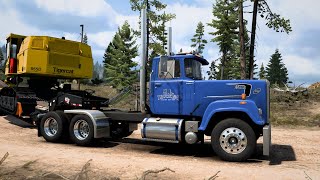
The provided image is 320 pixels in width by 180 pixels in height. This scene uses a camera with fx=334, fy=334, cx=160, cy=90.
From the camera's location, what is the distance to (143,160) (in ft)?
28.7

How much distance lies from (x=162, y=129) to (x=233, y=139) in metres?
2.05

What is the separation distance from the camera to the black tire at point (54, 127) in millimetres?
11188

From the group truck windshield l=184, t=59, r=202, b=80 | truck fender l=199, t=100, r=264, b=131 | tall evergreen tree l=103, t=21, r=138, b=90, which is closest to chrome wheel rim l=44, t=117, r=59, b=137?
truck windshield l=184, t=59, r=202, b=80

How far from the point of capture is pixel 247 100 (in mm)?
8977

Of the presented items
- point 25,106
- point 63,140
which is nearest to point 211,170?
point 63,140

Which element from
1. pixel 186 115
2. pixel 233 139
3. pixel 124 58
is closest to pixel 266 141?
pixel 233 139

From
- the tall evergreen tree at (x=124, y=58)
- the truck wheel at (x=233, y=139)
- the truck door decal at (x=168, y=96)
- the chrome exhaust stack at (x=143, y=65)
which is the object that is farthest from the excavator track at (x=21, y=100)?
the tall evergreen tree at (x=124, y=58)

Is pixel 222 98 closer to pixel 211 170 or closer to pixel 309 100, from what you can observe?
pixel 211 170

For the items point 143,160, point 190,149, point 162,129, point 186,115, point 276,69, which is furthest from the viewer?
point 276,69

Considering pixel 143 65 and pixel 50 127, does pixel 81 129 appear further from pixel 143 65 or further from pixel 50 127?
pixel 143 65

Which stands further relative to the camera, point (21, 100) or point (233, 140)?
point (21, 100)

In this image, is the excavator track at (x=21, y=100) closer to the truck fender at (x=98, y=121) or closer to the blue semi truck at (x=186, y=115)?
the blue semi truck at (x=186, y=115)

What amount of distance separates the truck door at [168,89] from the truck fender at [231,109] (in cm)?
99

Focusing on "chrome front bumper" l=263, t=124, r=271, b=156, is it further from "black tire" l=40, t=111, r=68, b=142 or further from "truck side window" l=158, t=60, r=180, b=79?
"black tire" l=40, t=111, r=68, b=142
